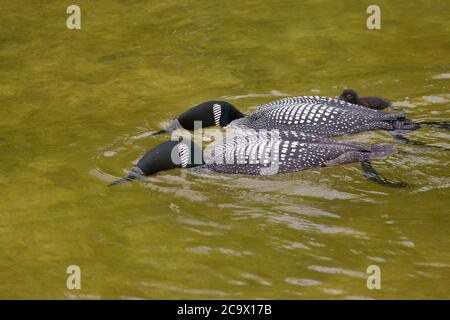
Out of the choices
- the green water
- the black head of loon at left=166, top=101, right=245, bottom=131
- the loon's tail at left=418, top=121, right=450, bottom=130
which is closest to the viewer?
the green water

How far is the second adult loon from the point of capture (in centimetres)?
679

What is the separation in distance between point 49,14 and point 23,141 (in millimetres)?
3330

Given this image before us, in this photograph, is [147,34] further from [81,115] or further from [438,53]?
[438,53]

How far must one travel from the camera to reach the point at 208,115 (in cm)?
720

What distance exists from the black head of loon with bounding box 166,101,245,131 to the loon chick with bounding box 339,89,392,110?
0.91 metres

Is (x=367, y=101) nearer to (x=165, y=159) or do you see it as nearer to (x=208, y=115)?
(x=208, y=115)

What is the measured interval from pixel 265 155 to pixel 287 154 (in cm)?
16

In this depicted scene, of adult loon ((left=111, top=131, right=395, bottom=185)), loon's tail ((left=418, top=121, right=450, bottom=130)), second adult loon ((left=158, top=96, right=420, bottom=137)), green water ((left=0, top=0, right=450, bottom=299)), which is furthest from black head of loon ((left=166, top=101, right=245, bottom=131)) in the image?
loon's tail ((left=418, top=121, right=450, bottom=130))

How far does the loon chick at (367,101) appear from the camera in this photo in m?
7.16

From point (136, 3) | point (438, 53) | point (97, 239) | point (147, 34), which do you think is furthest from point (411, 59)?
point (97, 239)

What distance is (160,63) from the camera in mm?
8680

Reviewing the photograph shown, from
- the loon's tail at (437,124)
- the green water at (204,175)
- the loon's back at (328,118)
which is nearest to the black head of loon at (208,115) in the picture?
the green water at (204,175)

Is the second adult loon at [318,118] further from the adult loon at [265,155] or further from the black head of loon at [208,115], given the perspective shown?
the adult loon at [265,155]

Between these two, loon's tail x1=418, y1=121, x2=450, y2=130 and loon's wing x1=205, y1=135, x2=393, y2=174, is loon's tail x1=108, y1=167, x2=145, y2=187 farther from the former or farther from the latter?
loon's tail x1=418, y1=121, x2=450, y2=130
